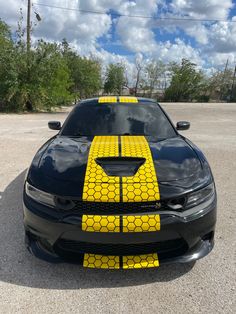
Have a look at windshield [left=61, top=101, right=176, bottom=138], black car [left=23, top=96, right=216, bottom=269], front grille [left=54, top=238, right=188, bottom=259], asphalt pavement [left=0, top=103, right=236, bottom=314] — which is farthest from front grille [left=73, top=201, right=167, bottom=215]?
windshield [left=61, top=101, right=176, bottom=138]

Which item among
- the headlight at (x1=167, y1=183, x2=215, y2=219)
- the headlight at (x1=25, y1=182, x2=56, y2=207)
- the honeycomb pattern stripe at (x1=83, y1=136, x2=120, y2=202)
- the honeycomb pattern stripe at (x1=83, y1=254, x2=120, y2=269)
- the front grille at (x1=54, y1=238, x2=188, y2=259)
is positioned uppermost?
the honeycomb pattern stripe at (x1=83, y1=136, x2=120, y2=202)

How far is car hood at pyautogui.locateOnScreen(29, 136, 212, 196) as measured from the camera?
2531mm

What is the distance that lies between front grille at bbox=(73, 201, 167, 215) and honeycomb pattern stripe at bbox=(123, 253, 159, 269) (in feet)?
1.28

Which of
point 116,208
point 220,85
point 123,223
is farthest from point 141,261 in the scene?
point 220,85

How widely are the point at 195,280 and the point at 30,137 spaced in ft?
27.2

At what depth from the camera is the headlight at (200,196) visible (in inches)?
98.4

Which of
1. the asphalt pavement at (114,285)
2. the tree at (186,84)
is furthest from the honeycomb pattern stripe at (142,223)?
the tree at (186,84)

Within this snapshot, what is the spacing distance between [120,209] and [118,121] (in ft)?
5.87

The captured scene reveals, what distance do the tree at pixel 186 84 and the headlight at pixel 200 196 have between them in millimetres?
57668

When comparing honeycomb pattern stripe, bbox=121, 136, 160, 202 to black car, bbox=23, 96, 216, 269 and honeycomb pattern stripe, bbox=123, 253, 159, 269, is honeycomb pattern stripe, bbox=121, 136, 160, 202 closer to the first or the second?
black car, bbox=23, 96, 216, 269

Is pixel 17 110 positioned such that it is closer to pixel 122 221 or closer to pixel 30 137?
pixel 30 137

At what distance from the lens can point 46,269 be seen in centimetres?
276

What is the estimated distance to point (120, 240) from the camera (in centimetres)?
236

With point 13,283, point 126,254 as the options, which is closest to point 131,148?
point 126,254
